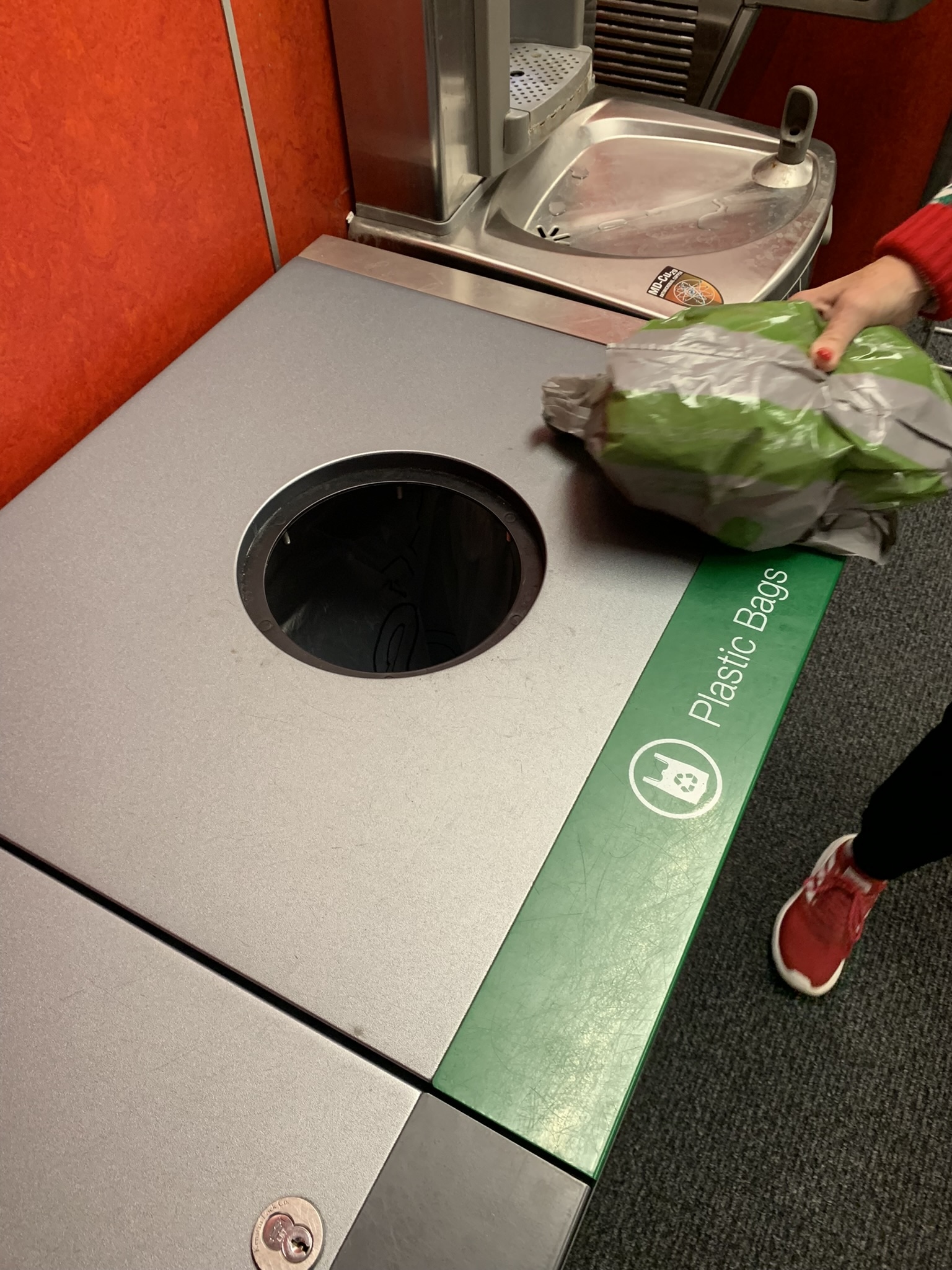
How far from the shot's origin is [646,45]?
4.24 feet

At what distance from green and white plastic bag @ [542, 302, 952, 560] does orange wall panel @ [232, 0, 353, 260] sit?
49 cm

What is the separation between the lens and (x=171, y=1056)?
490 mm

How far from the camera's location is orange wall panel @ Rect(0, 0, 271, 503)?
2.32 ft

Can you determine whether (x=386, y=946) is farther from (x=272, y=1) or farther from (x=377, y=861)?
(x=272, y=1)

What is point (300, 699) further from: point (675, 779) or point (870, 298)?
point (870, 298)

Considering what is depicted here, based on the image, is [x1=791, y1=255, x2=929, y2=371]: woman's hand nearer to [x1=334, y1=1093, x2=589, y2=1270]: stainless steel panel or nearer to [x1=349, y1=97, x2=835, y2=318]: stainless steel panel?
[x1=349, y1=97, x2=835, y2=318]: stainless steel panel

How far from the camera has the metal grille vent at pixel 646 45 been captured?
4.16ft

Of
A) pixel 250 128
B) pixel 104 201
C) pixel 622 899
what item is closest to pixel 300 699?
pixel 622 899

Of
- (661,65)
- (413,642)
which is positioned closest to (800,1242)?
(413,642)

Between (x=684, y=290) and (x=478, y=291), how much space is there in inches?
8.7

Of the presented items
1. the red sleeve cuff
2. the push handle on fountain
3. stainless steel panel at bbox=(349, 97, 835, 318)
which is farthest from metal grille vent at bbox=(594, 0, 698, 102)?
the red sleeve cuff

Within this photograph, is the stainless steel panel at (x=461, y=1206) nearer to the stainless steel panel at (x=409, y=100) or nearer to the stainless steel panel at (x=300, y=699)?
the stainless steel panel at (x=300, y=699)

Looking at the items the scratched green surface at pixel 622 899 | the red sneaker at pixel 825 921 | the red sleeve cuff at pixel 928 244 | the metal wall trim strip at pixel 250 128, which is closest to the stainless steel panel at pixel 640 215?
the metal wall trim strip at pixel 250 128

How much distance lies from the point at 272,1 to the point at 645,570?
0.66m
